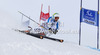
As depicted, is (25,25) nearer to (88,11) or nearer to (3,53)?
(88,11)

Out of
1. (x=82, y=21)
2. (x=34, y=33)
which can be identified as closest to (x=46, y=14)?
(x=82, y=21)

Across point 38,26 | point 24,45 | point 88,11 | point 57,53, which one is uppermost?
point 88,11

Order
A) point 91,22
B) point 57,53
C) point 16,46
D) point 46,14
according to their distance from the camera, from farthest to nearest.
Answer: point 46,14 < point 91,22 < point 57,53 < point 16,46

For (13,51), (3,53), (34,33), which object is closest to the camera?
(3,53)

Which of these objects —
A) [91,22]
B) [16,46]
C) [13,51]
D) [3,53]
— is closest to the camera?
[3,53]

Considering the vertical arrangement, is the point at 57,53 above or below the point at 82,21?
below

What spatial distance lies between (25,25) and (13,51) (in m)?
5.08

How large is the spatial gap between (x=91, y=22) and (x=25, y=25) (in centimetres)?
414

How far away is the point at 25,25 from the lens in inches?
305

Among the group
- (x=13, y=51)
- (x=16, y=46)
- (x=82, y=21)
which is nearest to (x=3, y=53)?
(x=13, y=51)

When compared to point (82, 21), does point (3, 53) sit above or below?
below

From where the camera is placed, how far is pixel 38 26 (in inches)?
292

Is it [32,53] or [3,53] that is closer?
[3,53]

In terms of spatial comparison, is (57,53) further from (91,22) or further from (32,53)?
(91,22)
